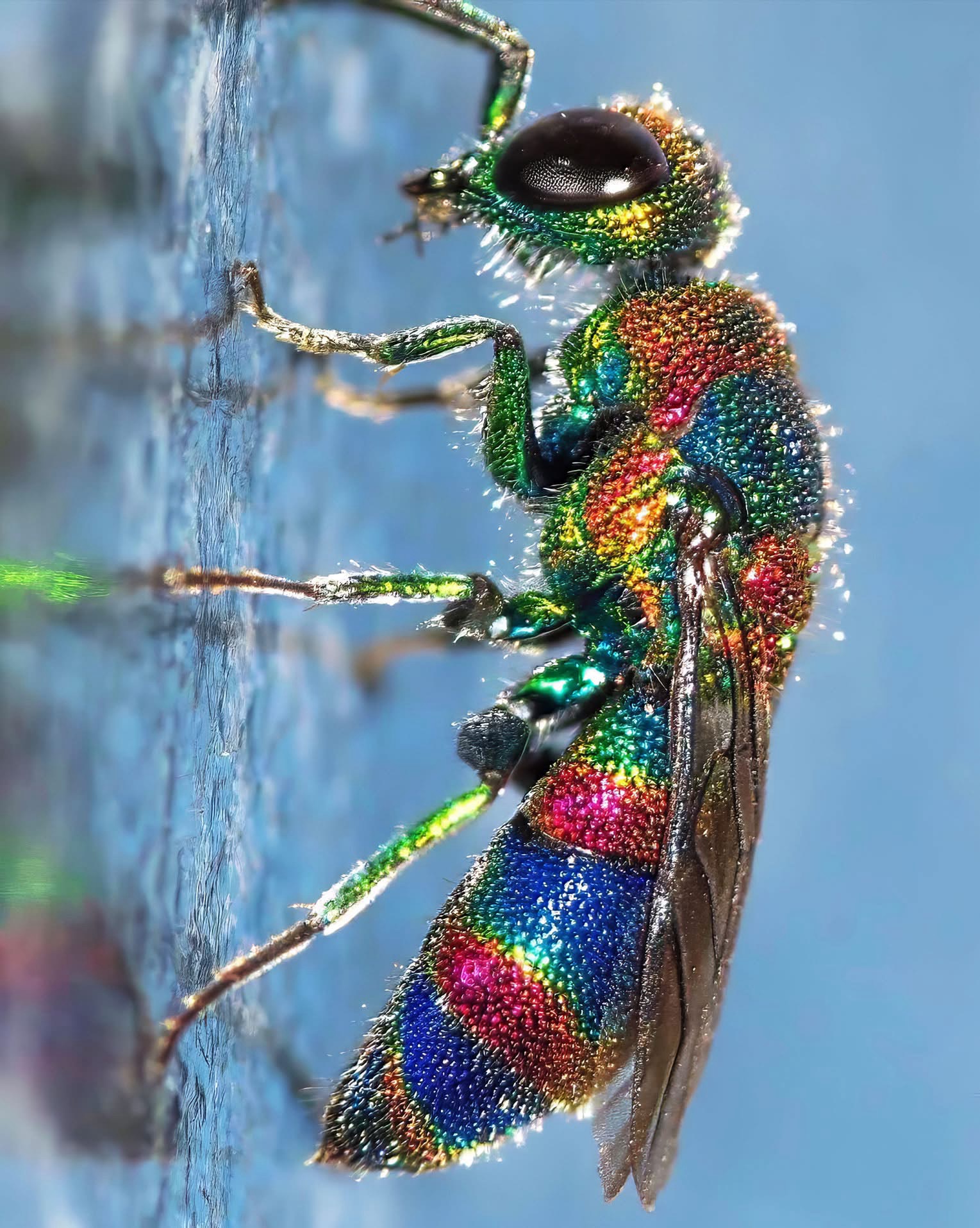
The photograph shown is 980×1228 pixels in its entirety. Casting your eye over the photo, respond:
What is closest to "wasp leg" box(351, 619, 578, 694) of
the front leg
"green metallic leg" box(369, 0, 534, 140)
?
the front leg

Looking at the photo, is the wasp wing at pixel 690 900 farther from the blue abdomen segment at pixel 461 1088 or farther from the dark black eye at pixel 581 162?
the dark black eye at pixel 581 162

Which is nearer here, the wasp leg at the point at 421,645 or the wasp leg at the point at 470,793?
the wasp leg at the point at 470,793

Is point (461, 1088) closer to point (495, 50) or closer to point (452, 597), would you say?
point (452, 597)

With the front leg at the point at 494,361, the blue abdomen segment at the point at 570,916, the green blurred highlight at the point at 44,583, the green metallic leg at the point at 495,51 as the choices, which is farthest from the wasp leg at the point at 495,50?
the green blurred highlight at the point at 44,583

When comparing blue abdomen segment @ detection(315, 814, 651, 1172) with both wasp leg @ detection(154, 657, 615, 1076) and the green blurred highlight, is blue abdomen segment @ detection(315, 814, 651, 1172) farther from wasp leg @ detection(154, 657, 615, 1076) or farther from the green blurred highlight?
the green blurred highlight

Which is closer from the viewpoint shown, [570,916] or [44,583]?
[44,583]

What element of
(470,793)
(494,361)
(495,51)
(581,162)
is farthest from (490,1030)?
(495,51)
